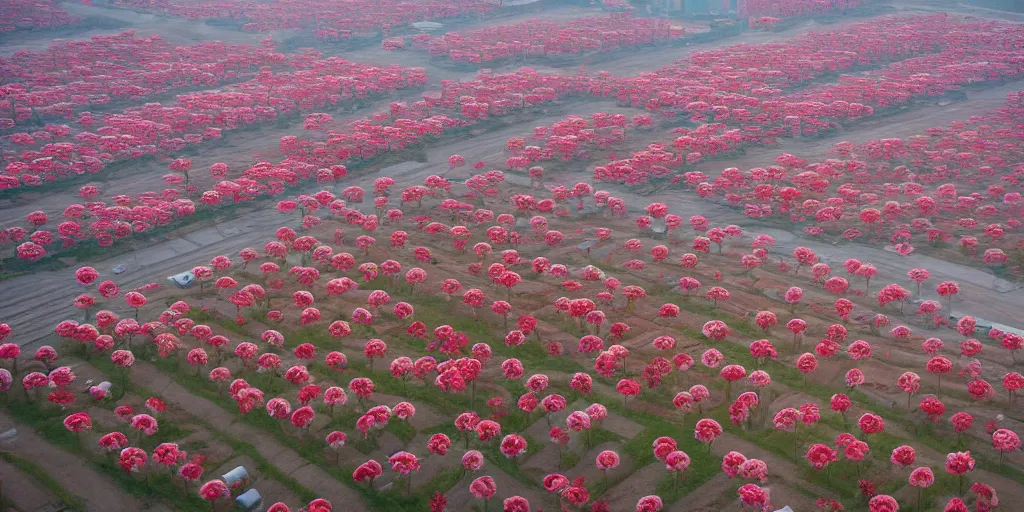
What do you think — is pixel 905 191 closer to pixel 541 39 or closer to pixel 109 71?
pixel 541 39

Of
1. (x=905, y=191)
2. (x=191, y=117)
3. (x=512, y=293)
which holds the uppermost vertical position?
(x=191, y=117)

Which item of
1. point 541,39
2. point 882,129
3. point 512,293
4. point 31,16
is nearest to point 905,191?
point 882,129

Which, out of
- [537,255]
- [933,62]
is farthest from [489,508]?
[933,62]

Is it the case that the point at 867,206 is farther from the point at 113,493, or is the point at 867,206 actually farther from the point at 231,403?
the point at 113,493

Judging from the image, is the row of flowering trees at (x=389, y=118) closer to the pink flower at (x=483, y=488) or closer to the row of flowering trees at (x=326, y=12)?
the row of flowering trees at (x=326, y=12)

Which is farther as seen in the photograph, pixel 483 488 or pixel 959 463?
pixel 483 488

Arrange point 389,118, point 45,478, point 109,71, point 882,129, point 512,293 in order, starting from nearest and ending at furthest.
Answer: point 45,478 < point 512,293 < point 882,129 < point 389,118 < point 109,71

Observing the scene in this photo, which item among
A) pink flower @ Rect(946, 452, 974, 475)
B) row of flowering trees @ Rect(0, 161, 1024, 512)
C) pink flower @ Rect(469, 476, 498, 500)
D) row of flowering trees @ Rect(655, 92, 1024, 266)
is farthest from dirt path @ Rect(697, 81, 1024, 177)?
pink flower @ Rect(469, 476, 498, 500)

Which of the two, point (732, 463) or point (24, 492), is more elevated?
point (24, 492)
